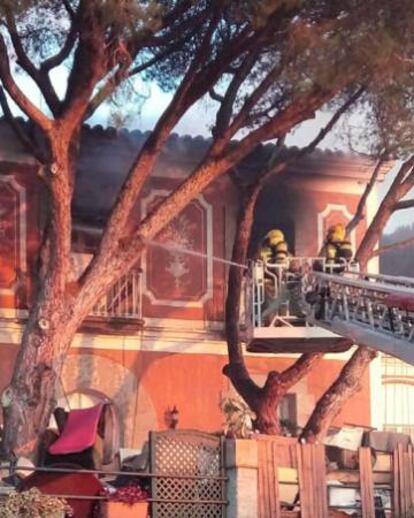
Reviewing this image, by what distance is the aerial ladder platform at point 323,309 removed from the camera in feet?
47.1

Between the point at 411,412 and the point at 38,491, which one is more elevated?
the point at 411,412

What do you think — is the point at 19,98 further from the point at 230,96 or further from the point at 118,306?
the point at 118,306

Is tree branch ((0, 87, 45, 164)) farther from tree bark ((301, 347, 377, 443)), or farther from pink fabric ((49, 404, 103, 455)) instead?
tree bark ((301, 347, 377, 443))

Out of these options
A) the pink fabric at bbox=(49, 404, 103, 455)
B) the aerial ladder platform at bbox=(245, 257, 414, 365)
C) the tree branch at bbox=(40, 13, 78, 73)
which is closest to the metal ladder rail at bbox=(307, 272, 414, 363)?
the aerial ladder platform at bbox=(245, 257, 414, 365)

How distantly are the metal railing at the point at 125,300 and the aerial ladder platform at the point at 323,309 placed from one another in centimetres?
277

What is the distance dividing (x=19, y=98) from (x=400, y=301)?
5.81 m

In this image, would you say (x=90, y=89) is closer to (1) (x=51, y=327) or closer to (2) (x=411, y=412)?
(1) (x=51, y=327)

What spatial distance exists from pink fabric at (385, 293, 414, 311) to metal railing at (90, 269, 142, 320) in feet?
25.8

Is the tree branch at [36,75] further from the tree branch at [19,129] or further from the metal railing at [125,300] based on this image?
the metal railing at [125,300]

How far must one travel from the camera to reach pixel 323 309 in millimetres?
17031

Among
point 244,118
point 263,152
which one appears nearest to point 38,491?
point 244,118

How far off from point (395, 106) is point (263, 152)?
14.8 feet

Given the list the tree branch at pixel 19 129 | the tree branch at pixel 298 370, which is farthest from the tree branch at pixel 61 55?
the tree branch at pixel 298 370

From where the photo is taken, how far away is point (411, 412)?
24.2 m
